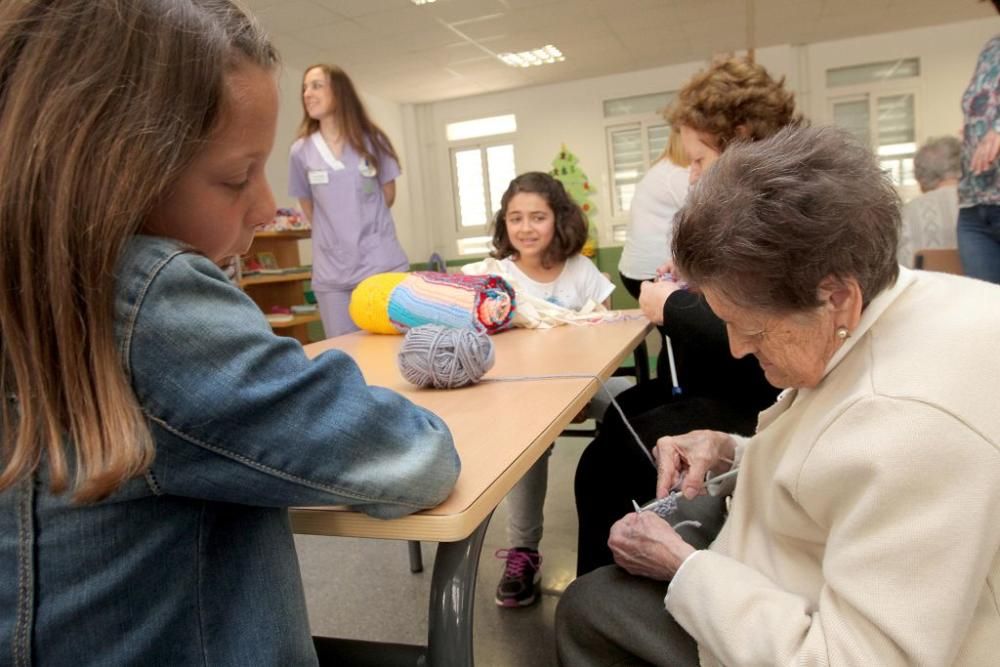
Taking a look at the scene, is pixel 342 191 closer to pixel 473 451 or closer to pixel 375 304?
pixel 375 304

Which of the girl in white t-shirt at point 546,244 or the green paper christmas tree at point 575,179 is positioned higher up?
the green paper christmas tree at point 575,179

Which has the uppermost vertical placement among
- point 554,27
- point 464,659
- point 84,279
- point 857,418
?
point 554,27

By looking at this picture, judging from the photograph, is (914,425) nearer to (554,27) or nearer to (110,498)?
(110,498)

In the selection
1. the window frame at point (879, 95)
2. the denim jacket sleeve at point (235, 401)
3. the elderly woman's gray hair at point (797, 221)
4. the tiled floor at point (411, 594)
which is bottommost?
the tiled floor at point (411, 594)

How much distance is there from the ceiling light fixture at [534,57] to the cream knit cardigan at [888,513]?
607 centimetres

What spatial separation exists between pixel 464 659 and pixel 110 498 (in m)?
0.42

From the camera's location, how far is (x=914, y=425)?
22.9 inches

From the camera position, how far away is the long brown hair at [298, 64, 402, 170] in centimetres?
266

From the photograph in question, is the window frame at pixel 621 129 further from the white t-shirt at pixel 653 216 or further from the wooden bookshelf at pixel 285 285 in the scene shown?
the white t-shirt at pixel 653 216

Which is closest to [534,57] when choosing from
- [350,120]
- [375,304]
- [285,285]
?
[285,285]

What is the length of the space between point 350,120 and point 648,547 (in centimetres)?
227

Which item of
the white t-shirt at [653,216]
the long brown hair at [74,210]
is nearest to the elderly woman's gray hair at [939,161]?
the white t-shirt at [653,216]

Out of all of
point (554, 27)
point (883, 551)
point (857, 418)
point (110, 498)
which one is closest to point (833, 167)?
point (857, 418)

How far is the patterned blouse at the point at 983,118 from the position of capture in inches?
75.8
